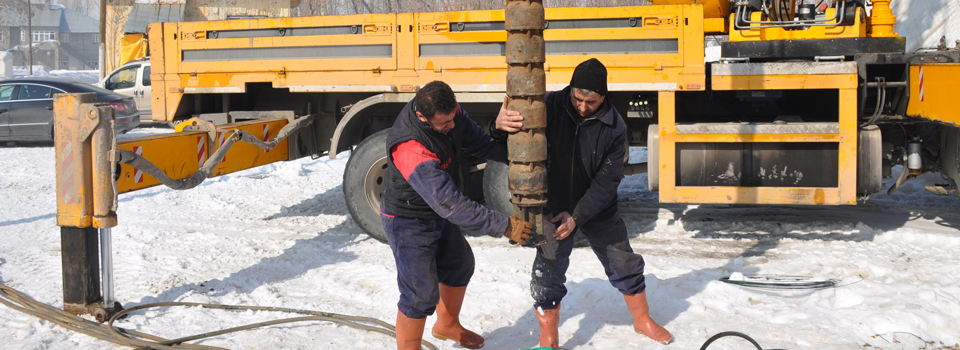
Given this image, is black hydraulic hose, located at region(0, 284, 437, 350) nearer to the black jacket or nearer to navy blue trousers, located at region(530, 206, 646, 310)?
navy blue trousers, located at region(530, 206, 646, 310)

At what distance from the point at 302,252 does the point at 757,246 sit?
3.78 meters

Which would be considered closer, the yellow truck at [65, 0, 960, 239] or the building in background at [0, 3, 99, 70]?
the yellow truck at [65, 0, 960, 239]

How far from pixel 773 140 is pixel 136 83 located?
1342 cm

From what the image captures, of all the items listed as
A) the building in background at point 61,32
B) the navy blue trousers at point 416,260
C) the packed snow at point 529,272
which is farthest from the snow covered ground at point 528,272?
the building in background at point 61,32

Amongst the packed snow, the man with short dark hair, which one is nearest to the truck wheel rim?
the packed snow

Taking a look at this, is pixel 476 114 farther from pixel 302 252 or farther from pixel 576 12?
pixel 302 252

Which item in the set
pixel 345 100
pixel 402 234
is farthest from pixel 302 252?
pixel 402 234

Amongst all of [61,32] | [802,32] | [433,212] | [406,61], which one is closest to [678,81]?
[802,32]

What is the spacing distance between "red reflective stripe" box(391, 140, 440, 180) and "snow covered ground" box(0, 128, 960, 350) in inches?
48.0

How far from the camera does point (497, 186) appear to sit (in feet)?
19.2

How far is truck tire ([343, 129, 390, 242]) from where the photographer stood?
6.09 meters

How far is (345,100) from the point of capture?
22.4ft

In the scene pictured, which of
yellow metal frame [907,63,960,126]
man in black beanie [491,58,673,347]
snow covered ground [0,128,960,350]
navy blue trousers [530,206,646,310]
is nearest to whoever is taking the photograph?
man in black beanie [491,58,673,347]

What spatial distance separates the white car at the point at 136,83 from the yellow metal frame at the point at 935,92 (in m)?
13.7
